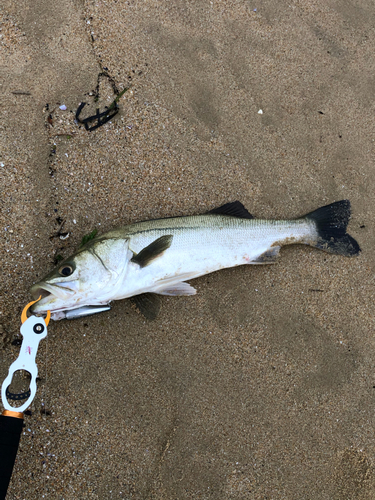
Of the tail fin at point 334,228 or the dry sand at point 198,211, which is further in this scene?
the tail fin at point 334,228

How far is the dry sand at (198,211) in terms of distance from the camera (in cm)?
313

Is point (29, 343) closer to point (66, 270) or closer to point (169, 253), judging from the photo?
point (66, 270)

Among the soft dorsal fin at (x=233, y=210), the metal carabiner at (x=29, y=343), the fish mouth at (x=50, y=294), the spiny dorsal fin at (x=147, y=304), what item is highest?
the soft dorsal fin at (x=233, y=210)

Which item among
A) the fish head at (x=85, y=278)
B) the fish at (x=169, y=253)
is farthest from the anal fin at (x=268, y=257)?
the fish head at (x=85, y=278)

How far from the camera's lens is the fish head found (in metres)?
2.73

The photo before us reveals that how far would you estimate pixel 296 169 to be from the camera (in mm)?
3844

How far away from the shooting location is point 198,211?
3.64 metres

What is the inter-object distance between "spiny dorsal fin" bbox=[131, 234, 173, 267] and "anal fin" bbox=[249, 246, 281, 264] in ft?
3.40

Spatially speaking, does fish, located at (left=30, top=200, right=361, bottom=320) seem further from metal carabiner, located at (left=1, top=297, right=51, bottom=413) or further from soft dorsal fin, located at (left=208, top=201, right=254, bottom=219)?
metal carabiner, located at (left=1, top=297, right=51, bottom=413)

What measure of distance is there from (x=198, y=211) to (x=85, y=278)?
1.49 m

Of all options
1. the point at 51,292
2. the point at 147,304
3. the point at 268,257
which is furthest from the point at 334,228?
the point at 51,292

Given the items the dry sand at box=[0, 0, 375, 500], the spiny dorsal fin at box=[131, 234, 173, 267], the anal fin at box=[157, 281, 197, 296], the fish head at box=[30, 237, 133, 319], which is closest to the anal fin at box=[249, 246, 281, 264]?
the dry sand at box=[0, 0, 375, 500]

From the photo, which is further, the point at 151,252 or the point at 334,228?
the point at 334,228

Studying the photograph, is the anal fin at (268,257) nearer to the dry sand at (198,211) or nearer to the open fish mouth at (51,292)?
the dry sand at (198,211)
